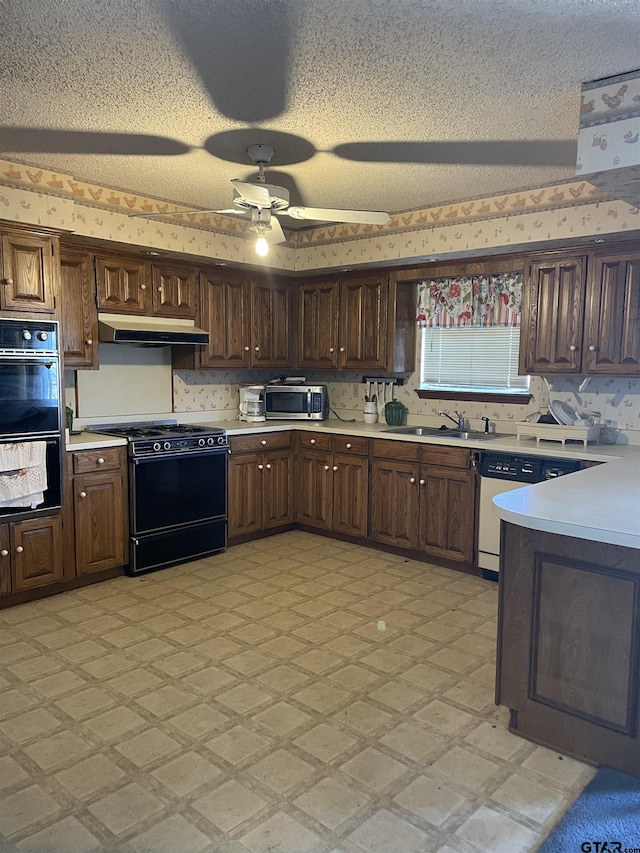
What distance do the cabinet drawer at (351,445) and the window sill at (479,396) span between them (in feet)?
2.51

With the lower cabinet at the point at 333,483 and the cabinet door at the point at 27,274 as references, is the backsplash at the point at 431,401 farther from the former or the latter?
the cabinet door at the point at 27,274

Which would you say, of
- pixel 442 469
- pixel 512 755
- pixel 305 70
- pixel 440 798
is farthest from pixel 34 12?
pixel 442 469

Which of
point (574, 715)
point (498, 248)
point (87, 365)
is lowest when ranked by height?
point (574, 715)

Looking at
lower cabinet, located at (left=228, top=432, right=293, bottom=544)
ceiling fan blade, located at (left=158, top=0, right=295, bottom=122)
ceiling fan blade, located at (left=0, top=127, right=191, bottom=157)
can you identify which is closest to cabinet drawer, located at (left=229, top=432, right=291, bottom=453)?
lower cabinet, located at (left=228, top=432, right=293, bottom=544)

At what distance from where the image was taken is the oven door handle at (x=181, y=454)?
432cm

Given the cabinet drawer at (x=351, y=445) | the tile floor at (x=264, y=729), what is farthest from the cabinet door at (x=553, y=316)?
the tile floor at (x=264, y=729)

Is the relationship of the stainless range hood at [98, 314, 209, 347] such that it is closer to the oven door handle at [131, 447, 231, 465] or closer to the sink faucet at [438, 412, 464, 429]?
the oven door handle at [131, 447, 231, 465]

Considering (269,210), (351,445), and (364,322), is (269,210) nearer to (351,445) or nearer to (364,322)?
(364,322)

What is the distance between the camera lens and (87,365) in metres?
4.36

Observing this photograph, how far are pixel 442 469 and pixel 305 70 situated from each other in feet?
9.25

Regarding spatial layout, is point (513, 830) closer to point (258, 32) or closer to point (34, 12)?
point (258, 32)

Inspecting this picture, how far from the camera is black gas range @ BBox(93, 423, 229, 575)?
4.36 meters

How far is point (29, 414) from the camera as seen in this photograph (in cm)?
371

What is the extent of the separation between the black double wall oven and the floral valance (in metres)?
2.91
